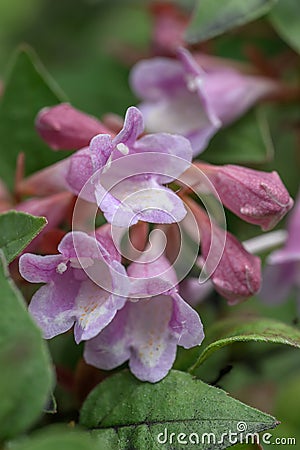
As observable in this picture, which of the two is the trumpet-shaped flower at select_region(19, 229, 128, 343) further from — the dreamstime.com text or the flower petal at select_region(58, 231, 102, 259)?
the dreamstime.com text

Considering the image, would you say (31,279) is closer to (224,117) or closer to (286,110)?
(224,117)

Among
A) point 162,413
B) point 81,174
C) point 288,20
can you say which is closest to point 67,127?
point 81,174

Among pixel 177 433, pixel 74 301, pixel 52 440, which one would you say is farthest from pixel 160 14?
pixel 52 440

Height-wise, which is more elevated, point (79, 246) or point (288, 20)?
point (79, 246)

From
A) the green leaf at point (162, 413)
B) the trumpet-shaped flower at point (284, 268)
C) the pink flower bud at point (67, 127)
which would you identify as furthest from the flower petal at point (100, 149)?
the trumpet-shaped flower at point (284, 268)

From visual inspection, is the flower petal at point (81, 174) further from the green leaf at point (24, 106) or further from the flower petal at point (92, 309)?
the green leaf at point (24, 106)
